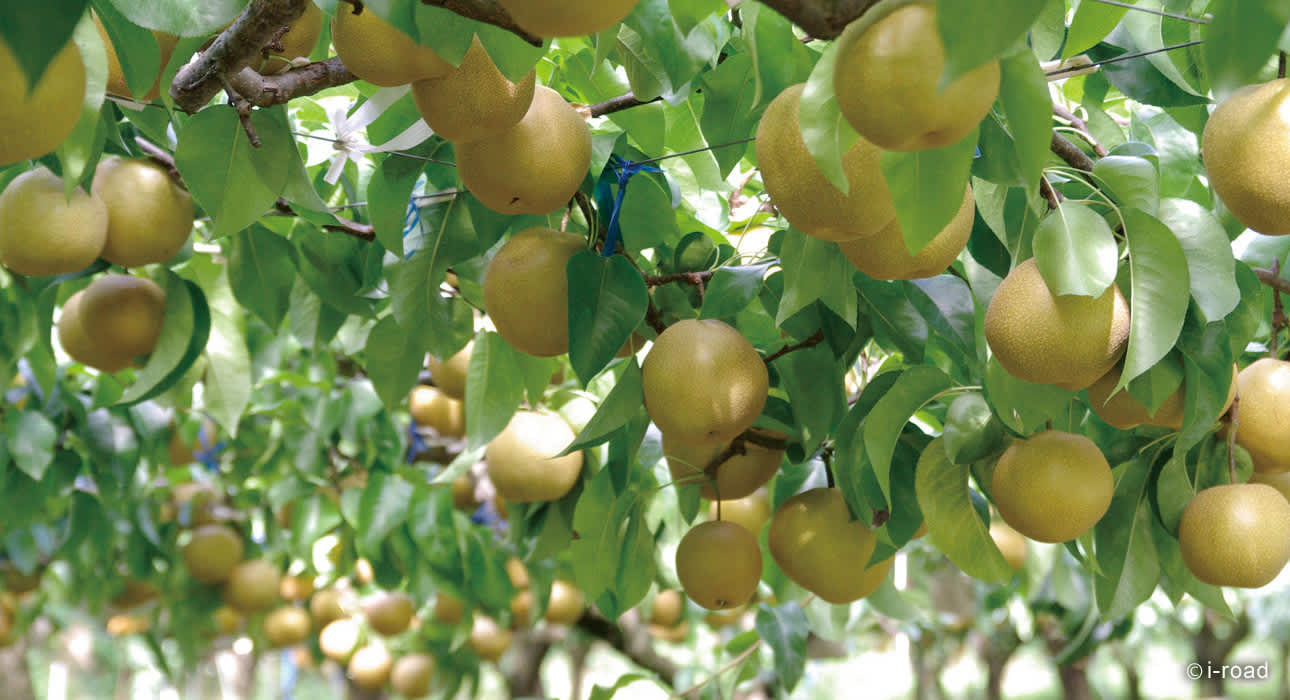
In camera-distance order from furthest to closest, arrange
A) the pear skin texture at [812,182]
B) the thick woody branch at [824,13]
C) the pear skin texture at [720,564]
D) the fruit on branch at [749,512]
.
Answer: the fruit on branch at [749,512]
the pear skin texture at [720,564]
the pear skin texture at [812,182]
the thick woody branch at [824,13]

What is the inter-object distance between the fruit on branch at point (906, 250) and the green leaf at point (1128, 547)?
1.64 feet

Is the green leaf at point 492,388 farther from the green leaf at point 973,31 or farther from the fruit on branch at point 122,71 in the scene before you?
the green leaf at point 973,31

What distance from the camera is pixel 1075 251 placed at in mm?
751

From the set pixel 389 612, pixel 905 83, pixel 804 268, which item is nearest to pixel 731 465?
pixel 804 268

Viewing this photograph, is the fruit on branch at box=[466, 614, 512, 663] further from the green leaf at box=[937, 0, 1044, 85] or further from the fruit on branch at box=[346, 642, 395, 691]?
the green leaf at box=[937, 0, 1044, 85]

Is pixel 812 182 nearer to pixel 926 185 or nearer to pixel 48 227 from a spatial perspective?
pixel 926 185

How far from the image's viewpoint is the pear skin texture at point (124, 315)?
1341 millimetres

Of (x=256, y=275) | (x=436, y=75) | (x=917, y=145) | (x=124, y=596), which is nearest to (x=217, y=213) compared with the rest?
(x=436, y=75)

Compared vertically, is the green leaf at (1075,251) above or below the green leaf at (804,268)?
above

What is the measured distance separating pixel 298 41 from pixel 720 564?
2.31 ft

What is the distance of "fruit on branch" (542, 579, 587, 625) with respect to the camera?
9.22 ft

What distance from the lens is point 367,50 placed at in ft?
2.29

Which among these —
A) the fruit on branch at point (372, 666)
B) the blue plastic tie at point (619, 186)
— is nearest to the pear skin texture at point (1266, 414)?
the blue plastic tie at point (619, 186)

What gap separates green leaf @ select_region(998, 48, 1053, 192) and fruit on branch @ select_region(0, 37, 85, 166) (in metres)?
0.48
